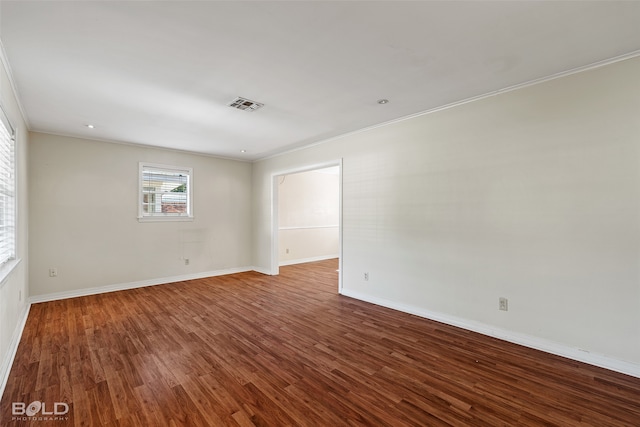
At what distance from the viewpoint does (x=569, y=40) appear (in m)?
2.04

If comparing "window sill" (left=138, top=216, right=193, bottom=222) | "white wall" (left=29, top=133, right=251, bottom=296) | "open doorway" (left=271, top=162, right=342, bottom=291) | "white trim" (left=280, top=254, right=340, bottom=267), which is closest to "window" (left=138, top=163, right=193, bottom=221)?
"window sill" (left=138, top=216, right=193, bottom=222)

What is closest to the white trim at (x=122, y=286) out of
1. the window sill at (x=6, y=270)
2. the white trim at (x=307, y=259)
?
the white trim at (x=307, y=259)

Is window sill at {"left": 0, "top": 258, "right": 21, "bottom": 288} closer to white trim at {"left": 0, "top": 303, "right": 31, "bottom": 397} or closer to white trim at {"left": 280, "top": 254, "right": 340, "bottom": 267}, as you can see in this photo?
white trim at {"left": 0, "top": 303, "right": 31, "bottom": 397}

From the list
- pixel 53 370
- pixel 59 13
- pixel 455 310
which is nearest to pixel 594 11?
pixel 455 310

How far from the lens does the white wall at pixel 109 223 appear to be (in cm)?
424

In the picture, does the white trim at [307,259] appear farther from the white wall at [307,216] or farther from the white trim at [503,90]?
the white trim at [503,90]

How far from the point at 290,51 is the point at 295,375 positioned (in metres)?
2.56

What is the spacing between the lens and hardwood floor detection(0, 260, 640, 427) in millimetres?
1818

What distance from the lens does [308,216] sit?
24.8 feet

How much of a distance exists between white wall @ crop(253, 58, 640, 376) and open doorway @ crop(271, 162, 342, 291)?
338 cm

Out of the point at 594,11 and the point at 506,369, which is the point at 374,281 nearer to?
the point at 506,369

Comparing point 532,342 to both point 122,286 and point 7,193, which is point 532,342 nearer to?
point 7,193

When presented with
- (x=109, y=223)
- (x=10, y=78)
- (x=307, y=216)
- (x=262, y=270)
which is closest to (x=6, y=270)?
(x=10, y=78)

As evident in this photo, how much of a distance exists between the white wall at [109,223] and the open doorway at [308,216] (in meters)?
1.38
